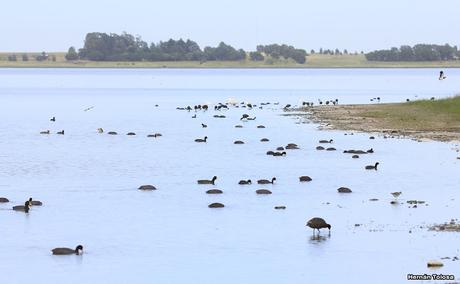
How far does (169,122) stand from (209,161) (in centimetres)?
2535

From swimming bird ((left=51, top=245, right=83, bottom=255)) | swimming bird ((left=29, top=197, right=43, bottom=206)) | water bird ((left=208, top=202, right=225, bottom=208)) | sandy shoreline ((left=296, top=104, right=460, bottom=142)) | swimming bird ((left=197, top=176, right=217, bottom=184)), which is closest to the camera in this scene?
swimming bird ((left=51, top=245, right=83, bottom=255))

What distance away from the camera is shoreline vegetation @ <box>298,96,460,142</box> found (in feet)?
168

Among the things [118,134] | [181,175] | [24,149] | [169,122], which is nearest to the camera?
[181,175]

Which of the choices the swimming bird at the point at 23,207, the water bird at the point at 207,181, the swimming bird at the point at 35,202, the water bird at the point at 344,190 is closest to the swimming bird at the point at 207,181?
the water bird at the point at 207,181

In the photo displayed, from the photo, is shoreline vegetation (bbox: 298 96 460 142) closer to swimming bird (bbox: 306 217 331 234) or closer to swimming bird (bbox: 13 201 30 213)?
swimming bird (bbox: 306 217 331 234)

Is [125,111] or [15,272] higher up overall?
[15,272]

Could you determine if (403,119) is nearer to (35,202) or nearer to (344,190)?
(344,190)

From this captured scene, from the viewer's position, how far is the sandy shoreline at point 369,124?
1967 inches

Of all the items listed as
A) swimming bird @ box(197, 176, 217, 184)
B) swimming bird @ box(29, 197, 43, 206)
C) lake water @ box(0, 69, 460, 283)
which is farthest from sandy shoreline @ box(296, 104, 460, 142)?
swimming bird @ box(29, 197, 43, 206)

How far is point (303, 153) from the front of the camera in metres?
44.0

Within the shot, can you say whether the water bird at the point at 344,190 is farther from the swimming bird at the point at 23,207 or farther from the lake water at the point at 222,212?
the swimming bird at the point at 23,207

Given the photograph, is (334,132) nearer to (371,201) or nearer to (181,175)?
(181,175)

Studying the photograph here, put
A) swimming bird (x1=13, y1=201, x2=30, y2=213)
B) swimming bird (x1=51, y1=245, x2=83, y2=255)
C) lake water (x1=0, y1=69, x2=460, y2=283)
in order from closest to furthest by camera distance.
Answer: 1. lake water (x1=0, y1=69, x2=460, y2=283)
2. swimming bird (x1=51, y1=245, x2=83, y2=255)
3. swimming bird (x1=13, y1=201, x2=30, y2=213)

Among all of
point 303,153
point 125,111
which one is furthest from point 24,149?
point 125,111
